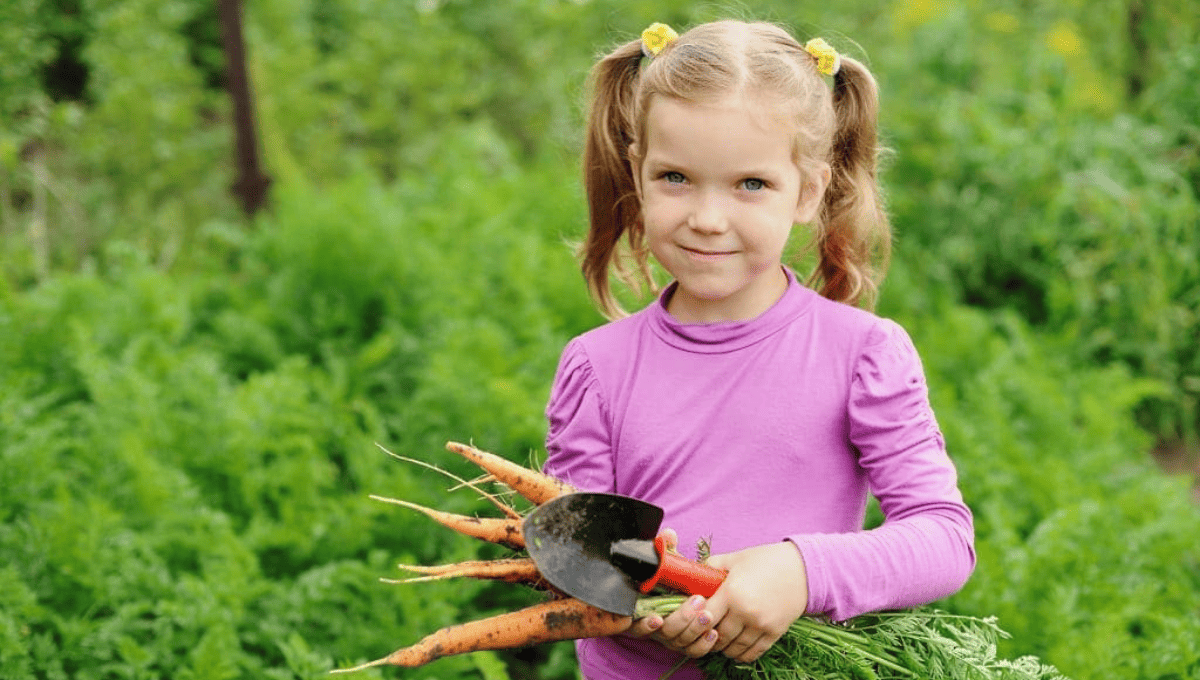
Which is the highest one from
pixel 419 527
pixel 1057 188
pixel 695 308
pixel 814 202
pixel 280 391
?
pixel 814 202

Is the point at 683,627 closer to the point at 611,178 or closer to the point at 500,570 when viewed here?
the point at 500,570

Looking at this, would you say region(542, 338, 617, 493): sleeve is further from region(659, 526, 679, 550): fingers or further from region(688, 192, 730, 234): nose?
region(688, 192, 730, 234): nose

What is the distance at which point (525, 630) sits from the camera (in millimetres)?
1983

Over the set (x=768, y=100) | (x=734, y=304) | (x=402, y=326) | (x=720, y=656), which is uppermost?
(x=768, y=100)

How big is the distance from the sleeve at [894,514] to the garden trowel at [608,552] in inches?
7.3

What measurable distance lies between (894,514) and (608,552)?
0.48 meters

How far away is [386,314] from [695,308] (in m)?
3.65

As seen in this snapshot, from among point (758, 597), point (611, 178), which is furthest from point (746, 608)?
point (611, 178)

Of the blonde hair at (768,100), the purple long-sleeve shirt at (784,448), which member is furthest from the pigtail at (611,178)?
the purple long-sleeve shirt at (784,448)

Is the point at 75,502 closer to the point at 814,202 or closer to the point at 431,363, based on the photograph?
the point at 431,363

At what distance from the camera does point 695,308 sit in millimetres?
2145

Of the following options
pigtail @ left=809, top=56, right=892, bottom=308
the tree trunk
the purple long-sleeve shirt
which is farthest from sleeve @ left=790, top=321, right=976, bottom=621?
the tree trunk

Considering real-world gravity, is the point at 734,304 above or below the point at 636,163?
below

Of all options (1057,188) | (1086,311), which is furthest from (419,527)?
(1057,188)
